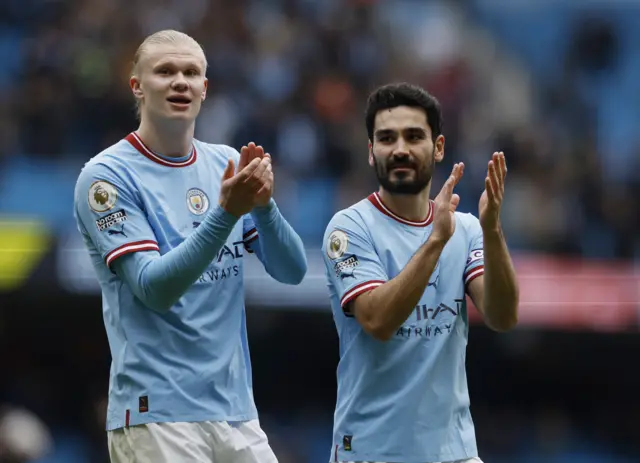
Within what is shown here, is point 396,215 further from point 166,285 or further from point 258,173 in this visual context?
point 166,285

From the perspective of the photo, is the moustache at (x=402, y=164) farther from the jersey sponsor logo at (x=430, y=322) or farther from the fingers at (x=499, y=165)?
the jersey sponsor logo at (x=430, y=322)

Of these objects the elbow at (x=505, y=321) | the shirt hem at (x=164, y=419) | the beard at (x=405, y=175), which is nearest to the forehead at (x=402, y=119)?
the beard at (x=405, y=175)

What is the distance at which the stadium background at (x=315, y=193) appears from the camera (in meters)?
12.8

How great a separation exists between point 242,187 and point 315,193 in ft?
29.2

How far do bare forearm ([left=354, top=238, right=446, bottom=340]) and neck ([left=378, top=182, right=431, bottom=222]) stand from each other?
425 millimetres

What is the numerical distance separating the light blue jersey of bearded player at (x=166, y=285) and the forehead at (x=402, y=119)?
25.1 inches

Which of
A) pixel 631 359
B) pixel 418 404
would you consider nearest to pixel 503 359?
pixel 631 359

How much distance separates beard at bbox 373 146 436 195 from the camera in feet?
19.0

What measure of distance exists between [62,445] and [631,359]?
20.3 ft

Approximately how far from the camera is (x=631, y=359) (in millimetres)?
14586

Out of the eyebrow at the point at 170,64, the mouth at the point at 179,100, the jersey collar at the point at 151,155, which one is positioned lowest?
the jersey collar at the point at 151,155

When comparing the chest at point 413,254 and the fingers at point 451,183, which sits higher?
the fingers at point 451,183

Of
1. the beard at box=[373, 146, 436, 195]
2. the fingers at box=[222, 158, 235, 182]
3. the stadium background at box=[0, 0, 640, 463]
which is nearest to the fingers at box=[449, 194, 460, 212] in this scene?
the beard at box=[373, 146, 436, 195]

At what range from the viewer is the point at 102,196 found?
5566mm
